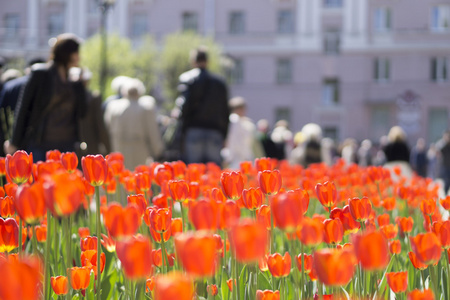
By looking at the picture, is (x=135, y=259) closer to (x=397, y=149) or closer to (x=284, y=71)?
(x=397, y=149)

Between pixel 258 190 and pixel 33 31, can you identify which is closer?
pixel 258 190

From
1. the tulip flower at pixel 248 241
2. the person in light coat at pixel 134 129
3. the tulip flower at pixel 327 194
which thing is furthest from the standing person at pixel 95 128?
the tulip flower at pixel 248 241

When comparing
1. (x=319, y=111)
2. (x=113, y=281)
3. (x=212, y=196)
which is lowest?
(x=319, y=111)

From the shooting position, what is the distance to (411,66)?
33.1 meters

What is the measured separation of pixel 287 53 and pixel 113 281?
32.6m

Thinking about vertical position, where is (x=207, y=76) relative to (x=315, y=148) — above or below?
above

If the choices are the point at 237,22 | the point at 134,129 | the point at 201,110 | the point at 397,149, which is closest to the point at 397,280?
the point at 201,110

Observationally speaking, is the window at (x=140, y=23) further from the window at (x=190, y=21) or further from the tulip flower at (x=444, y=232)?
the tulip flower at (x=444, y=232)

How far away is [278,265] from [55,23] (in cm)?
3589

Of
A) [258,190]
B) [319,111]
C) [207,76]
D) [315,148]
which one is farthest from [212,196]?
[319,111]

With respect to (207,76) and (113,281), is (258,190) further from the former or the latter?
(207,76)

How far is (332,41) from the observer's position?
33.5 meters

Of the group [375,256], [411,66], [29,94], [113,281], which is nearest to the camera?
[375,256]

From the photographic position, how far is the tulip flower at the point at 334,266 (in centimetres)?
107
